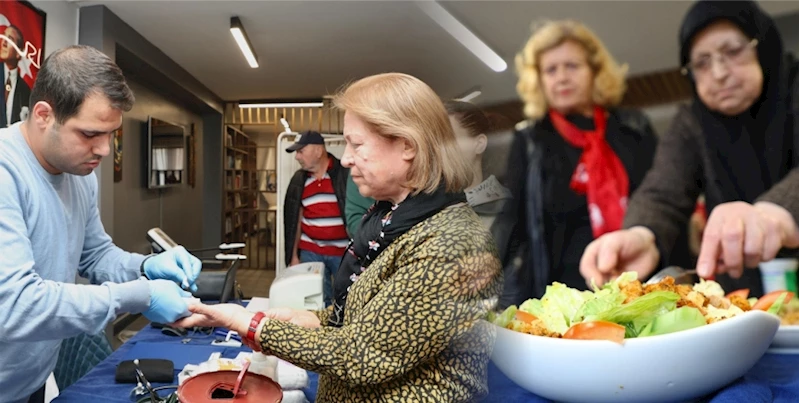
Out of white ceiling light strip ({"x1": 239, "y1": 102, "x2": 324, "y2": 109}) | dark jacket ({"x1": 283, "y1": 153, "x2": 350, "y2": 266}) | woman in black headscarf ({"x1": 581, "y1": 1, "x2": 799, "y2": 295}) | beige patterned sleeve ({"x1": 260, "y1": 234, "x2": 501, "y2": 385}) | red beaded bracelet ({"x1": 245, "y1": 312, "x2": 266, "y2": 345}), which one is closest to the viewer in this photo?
woman in black headscarf ({"x1": 581, "y1": 1, "x2": 799, "y2": 295})

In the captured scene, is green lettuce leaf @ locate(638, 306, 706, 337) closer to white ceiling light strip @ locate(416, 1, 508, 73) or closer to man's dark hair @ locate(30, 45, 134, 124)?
white ceiling light strip @ locate(416, 1, 508, 73)

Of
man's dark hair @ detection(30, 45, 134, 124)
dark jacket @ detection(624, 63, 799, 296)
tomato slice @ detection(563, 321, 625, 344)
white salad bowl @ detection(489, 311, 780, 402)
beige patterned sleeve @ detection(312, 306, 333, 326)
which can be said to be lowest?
beige patterned sleeve @ detection(312, 306, 333, 326)

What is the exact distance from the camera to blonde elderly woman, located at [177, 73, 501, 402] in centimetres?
47

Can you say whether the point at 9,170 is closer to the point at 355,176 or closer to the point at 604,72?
the point at 355,176

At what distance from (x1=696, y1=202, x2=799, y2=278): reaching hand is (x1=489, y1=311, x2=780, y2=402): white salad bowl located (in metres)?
0.10

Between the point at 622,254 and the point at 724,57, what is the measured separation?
0.13 metres

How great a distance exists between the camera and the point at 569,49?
287 millimetres

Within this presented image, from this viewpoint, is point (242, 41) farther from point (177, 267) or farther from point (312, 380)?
point (312, 380)

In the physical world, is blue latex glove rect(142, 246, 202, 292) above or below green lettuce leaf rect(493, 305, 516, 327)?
below

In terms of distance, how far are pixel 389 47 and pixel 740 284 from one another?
0.63 metres

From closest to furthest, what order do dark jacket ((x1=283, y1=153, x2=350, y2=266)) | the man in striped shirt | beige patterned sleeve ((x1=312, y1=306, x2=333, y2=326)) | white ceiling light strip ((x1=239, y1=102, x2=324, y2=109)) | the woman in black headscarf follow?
the woman in black headscarf < beige patterned sleeve ((x1=312, y1=306, x2=333, y2=326)) < white ceiling light strip ((x1=239, y1=102, x2=324, y2=109)) < the man in striped shirt < dark jacket ((x1=283, y1=153, x2=350, y2=266))

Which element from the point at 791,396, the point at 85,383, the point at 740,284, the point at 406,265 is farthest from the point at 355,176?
the point at 85,383

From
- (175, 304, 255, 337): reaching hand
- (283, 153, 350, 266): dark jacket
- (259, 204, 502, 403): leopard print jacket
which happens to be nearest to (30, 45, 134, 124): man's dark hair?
(175, 304, 255, 337): reaching hand

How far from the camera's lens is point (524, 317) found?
43 centimetres
